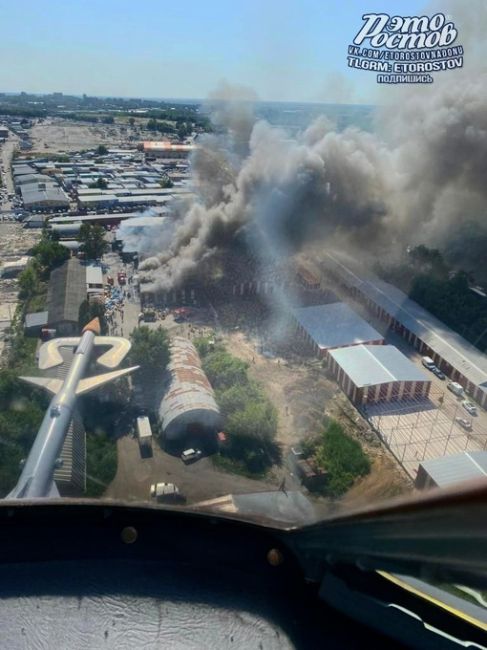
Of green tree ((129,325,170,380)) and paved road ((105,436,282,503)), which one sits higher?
green tree ((129,325,170,380))

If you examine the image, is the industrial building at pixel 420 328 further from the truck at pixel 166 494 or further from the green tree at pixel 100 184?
the green tree at pixel 100 184

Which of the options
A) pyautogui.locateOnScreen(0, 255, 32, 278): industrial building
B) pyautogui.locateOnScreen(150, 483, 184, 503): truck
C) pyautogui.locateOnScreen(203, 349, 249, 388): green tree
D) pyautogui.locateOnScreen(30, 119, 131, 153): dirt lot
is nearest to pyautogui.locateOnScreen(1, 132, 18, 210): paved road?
pyautogui.locateOnScreen(30, 119, 131, 153): dirt lot

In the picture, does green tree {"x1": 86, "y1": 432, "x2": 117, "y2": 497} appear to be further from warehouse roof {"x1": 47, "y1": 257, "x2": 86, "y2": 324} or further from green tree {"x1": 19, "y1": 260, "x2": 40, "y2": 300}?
green tree {"x1": 19, "y1": 260, "x2": 40, "y2": 300}

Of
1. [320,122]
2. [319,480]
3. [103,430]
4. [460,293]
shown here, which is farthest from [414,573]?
[320,122]

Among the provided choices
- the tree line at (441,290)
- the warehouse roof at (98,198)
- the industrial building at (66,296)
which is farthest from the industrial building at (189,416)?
the warehouse roof at (98,198)

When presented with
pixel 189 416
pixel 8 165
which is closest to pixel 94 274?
pixel 189 416

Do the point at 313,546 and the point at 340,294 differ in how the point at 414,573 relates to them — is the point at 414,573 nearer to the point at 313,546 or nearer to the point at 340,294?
the point at 313,546

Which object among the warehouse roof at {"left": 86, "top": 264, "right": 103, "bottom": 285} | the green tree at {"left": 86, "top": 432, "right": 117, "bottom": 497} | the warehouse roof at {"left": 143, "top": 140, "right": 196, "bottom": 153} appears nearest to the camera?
the green tree at {"left": 86, "top": 432, "right": 117, "bottom": 497}
